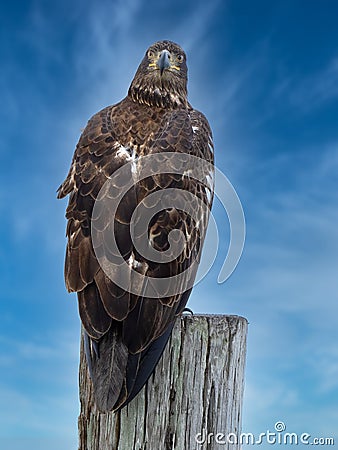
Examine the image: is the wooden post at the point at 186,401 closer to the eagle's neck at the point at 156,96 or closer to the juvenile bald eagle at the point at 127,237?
the juvenile bald eagle at the point at 127,237

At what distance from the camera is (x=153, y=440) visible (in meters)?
4.32

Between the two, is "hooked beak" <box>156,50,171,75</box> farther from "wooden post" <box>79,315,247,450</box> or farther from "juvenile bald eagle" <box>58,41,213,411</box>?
"wooden post" <box>79,315,247,450</box>

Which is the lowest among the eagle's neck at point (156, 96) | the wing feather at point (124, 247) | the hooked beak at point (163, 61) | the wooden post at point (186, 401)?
the wooden post at point (186, 401)

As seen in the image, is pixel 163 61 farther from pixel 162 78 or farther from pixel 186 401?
pixel 186 401

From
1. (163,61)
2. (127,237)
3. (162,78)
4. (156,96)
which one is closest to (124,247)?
(127,237)

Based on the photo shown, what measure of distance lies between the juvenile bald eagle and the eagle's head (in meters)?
0.19

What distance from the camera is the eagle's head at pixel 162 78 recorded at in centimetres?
651

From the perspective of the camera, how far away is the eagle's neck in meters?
6.48

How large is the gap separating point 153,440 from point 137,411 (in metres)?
0.23

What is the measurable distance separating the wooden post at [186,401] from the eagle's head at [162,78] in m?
2.84

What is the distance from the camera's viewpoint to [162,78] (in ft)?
21.9

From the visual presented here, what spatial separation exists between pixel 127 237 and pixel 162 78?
273 centimetres

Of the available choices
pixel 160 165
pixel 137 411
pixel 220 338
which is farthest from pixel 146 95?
pixel 137 411

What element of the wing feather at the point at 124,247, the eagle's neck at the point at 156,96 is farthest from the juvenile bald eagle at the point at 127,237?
→ the eagle's neck at the point at 156,96
